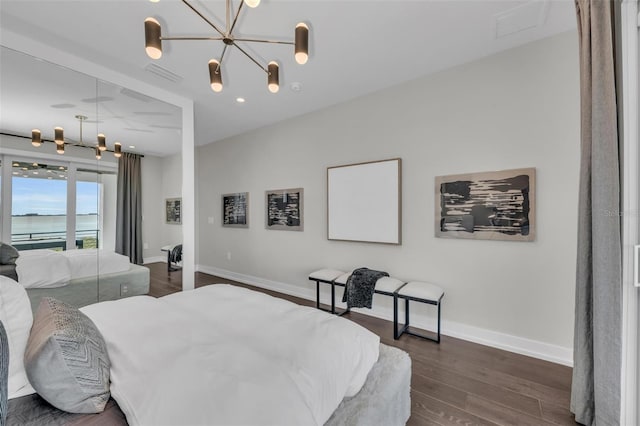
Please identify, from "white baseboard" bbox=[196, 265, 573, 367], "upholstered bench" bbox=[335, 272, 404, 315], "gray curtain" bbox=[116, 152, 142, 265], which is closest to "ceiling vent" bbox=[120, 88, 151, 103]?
"gray curtain" bbox=[116, 152, 142, 265]

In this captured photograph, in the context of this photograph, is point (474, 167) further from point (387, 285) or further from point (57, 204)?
point (57, 204)

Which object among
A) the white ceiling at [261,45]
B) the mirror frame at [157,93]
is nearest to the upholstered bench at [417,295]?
the white ceiling at [261,45]

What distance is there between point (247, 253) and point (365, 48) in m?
3.71

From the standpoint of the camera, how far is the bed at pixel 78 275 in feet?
7.57

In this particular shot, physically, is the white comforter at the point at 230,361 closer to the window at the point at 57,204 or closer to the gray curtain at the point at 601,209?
the gray curtain at the point at 601,209

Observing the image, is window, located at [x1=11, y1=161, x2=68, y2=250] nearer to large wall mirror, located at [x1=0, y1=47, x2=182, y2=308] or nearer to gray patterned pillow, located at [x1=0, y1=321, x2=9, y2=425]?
large wall mirror, located at [x1=0, y1=47, x2=182, y2=308]

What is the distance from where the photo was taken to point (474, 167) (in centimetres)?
267

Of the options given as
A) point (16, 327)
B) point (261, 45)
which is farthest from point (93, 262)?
point (261, 45)

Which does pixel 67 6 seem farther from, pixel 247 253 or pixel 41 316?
pixel 247 253

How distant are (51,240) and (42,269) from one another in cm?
29

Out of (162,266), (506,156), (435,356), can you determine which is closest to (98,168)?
(162,266)

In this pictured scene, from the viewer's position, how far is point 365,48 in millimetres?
2469

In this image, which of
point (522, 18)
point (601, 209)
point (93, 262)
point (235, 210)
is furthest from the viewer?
point (235, 210)

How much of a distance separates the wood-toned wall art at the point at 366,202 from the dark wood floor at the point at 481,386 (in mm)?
1212
